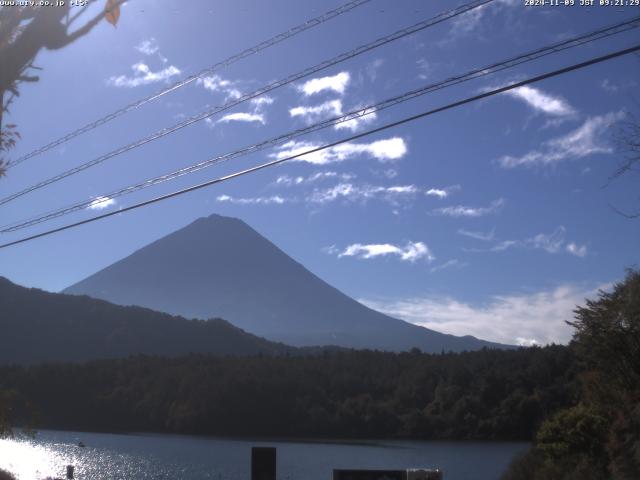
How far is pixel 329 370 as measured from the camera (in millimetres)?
68812

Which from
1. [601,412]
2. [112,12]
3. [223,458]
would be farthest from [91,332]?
[112,12]

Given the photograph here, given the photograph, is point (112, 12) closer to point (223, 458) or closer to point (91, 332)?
point (223, 458)

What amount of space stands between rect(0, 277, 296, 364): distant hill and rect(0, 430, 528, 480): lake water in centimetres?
2010

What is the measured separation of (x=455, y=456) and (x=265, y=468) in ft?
115

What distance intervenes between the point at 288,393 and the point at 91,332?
101 ft

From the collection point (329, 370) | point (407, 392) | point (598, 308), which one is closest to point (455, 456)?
point (407, 392)

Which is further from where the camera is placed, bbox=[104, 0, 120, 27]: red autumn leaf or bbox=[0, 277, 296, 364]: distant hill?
bbox=[0, 277, 296, 364]: distant hill

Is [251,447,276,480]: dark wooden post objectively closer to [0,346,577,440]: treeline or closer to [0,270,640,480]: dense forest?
[0,270,640,480]: dense forest

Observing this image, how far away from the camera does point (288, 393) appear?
214 feet

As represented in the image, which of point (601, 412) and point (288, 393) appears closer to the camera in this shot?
point (601, 412)

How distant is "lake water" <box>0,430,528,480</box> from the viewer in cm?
3409

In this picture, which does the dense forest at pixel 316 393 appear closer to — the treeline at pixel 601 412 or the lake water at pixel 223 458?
the lake water at pixel 223 458

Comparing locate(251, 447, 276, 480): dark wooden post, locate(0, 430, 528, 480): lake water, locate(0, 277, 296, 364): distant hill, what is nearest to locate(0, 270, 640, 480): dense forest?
locate(0, 430, 528, 480): lake water

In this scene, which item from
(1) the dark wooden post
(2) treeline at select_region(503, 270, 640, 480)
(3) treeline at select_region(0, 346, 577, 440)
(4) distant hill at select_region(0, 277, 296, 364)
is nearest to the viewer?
(1) the dark wooden post
